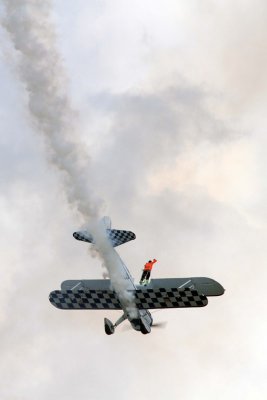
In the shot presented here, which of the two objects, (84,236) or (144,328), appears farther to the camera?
(144,328)

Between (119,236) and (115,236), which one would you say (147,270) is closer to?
(119,236)

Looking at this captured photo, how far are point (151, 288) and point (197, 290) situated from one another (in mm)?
2444

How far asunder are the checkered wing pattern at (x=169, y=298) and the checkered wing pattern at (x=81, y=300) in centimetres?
182

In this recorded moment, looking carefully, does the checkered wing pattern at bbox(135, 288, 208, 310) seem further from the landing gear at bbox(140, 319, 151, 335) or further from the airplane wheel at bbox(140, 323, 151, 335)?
the airplane wheel at bbox(140, 323, 151, 335)

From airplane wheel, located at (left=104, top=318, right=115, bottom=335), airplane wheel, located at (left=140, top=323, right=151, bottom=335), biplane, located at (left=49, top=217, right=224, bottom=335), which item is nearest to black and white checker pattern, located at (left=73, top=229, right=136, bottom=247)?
biplane, located at (left=49, top=217, right=224, bottom=335)

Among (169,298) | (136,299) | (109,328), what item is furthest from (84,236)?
(169,298)

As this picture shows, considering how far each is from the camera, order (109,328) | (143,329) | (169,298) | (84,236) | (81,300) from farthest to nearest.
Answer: (81,300) < (143,329) < (169,298) < (84,236) < (109,328)

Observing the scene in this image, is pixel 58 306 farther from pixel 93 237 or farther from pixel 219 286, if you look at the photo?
pixel 219 286

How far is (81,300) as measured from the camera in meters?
64.1

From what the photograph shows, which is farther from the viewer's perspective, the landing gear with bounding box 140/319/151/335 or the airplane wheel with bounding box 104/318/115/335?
the landing gear with bounding box 140/319/151/335

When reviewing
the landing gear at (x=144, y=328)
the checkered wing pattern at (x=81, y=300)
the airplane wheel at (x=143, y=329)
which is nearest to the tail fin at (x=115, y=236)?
the checkered wing pattern at (x=81, y=300)

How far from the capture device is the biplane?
61875 millimetres

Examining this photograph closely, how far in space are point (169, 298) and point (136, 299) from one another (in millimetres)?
1728

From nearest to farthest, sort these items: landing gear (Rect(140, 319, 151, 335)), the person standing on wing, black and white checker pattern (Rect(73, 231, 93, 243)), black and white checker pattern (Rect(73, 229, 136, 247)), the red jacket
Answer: black and white checker pattern (Rect(73, 231, 93, 243))
black and white checker pattern (Rect(73, 229, 136, 247))
landing gear (Rect(140, 319, 151, 335))
the person standing on wing
the red jacket
